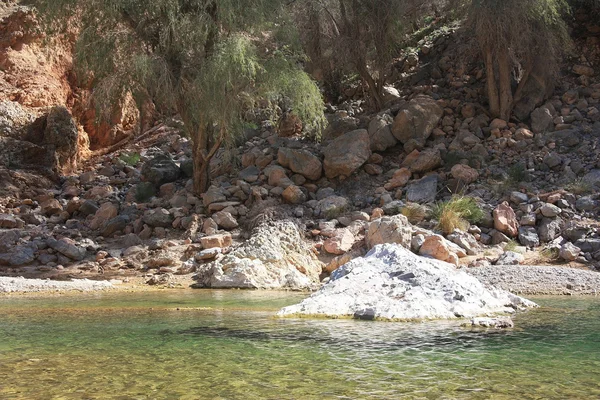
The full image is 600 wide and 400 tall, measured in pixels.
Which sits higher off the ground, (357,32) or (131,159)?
(357,32)

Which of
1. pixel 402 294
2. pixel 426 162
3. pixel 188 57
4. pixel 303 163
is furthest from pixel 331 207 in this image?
pixel 402 294

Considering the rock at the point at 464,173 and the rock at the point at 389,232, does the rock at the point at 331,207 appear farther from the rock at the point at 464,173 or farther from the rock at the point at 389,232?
the rock at the point at 464,173

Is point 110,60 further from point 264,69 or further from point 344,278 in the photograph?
point 344,278

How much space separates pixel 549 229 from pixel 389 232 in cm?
358

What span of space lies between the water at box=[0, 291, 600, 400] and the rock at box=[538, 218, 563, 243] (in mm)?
5995

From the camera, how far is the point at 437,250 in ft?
39.4

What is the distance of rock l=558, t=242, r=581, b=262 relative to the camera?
488 inches

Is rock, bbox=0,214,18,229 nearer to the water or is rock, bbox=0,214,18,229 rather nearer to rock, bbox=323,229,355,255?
rock, bbox=323,229,355,255

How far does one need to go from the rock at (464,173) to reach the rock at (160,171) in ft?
25.1

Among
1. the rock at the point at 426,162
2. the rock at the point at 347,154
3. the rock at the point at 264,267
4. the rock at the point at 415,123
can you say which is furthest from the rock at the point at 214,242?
the rock at the point at 415,123

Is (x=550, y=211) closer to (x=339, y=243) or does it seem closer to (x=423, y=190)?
(x=423, y=190)

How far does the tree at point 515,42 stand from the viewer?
16.9 metres

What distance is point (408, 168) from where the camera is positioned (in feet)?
55.6

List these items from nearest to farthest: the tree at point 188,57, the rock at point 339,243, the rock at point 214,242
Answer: the rock at point 339,243 < the rock at point 214,242 < the tree at point 188,57
